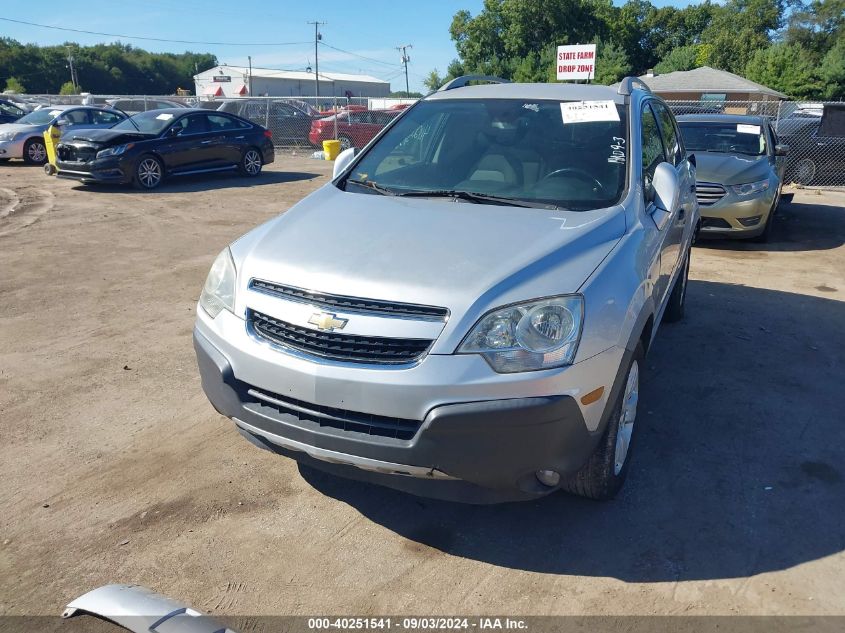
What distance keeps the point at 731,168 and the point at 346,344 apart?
324 inches

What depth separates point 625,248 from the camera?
3.27 meters

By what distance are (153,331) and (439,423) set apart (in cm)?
390

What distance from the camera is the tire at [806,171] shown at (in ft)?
50.2

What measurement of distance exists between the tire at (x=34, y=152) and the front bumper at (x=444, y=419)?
1756 cm

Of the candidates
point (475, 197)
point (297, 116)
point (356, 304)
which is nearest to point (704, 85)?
point (297, 116)

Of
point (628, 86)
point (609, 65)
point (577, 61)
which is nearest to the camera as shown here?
point (628, 86)

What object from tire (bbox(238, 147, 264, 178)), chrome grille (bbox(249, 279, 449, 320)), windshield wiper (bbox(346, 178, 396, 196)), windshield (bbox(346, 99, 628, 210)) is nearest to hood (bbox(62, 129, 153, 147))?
tire (bbox(238, 147, 264, 178))

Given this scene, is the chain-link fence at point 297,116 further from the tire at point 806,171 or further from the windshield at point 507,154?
the windshield at point 507,154

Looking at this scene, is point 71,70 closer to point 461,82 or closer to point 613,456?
point 461,82

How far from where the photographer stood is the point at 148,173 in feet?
45.8

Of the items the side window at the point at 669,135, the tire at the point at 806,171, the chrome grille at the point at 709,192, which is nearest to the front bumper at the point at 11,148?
the chrome grille at the point at 709,192

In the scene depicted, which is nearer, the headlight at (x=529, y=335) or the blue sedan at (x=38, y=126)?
the headlight at (x=529, y=335)

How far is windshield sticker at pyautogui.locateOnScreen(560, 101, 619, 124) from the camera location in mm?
4141

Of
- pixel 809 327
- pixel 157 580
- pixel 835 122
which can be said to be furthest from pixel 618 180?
pixel 835 122
